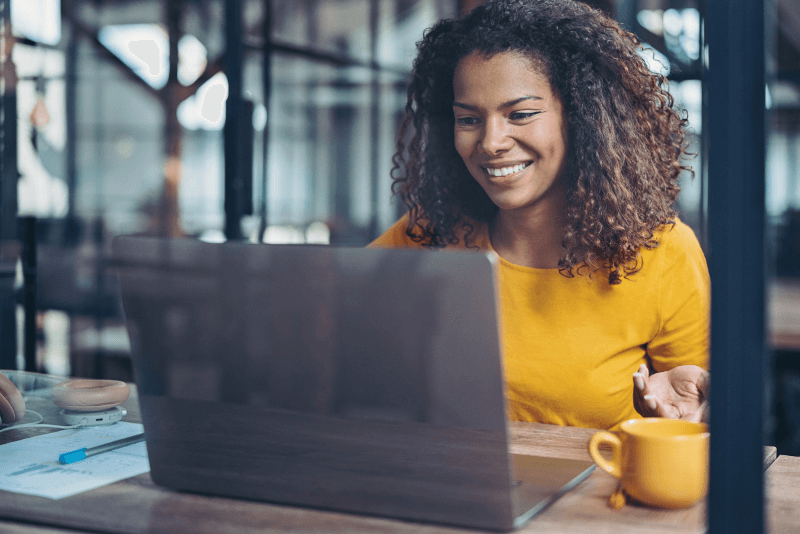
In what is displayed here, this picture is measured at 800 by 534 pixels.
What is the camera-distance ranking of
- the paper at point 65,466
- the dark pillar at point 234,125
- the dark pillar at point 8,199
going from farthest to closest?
1. the dark pillar at point 234,125
2. the dark pillar at point 8,199
3. the paper at point 65,466

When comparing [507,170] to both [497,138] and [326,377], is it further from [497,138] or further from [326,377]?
[326,377]

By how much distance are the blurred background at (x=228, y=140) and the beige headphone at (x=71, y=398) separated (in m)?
0.23

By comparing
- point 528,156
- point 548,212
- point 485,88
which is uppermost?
point 485,88

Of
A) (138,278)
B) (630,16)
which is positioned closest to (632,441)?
(138,278)

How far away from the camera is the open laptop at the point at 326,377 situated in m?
0.63

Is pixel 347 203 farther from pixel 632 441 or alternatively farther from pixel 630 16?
pixel 632 441

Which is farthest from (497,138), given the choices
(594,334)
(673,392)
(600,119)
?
(673,392)

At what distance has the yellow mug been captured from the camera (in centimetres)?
75

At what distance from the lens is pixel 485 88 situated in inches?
53.1

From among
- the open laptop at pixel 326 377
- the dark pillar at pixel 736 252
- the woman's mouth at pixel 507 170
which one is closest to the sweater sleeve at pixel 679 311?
the woman's mouth at pixel 507 170

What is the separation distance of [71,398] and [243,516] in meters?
0.50

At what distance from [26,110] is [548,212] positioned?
165 centimetres

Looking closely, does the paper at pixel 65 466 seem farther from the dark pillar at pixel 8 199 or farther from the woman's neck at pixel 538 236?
the dark pillar at pixel 8 199

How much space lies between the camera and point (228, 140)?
2711 millimetres
